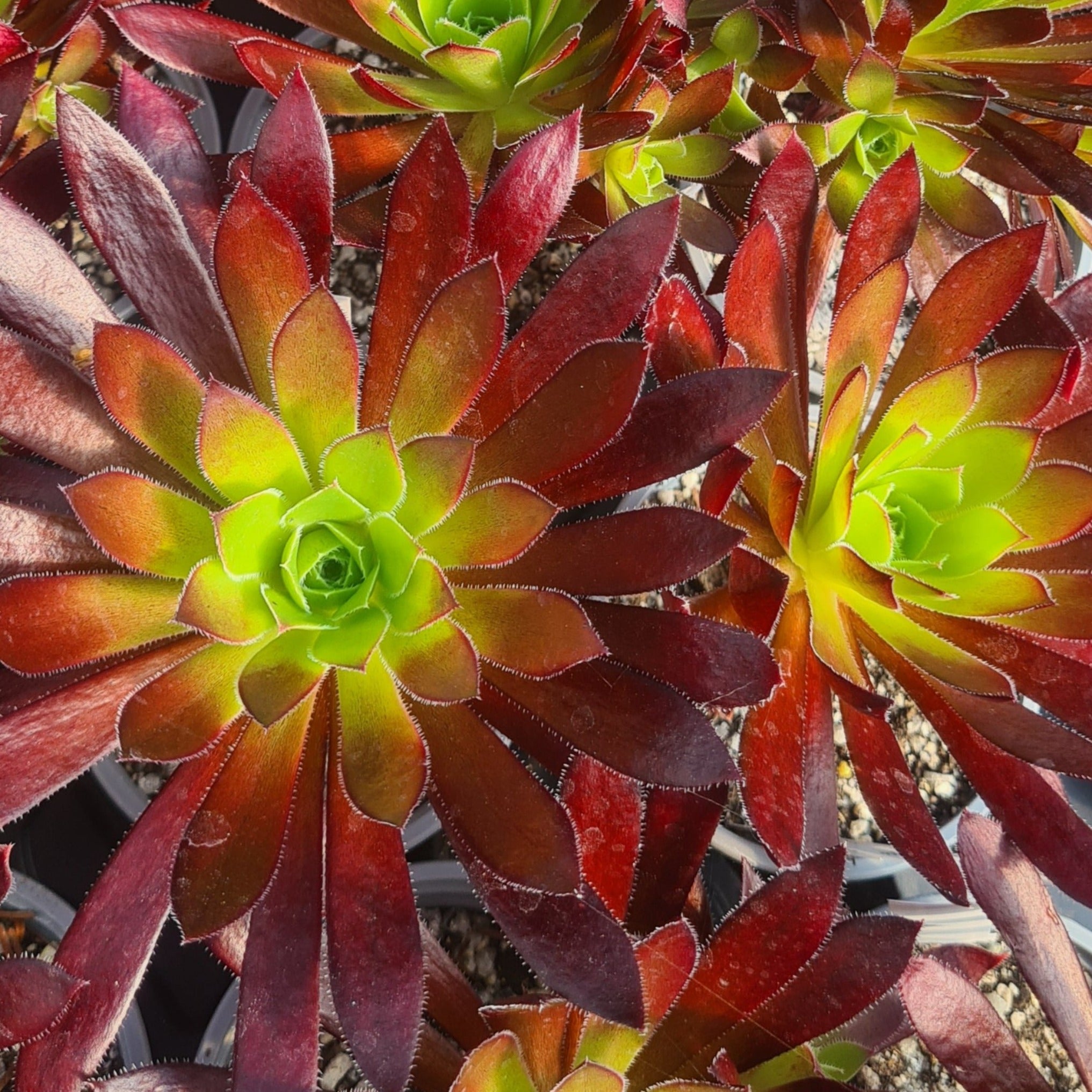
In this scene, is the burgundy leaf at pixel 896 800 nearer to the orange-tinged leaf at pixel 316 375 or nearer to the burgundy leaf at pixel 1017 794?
the burgundy leaf at pixel 1017 794

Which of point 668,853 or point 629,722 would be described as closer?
point 629,722

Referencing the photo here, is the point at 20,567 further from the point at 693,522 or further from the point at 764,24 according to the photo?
the point at 764,24

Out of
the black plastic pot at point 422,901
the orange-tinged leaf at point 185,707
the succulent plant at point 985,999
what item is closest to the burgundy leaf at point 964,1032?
the succulent plant at point 985,999

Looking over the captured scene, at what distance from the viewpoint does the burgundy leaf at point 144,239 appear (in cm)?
70

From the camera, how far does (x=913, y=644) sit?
817 millimetres

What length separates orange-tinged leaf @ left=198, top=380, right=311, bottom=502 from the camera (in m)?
0.64

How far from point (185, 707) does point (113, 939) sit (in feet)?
0.58

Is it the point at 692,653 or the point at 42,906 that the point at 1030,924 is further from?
the point at 42,906

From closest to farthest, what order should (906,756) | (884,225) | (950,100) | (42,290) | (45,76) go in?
(42,290), (884,225), (950,100), (45,76), (906,756)

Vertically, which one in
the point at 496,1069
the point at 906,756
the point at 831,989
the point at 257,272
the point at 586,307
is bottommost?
the point at 906,756

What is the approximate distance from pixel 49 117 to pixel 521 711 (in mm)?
916

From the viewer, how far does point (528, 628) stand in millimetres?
646

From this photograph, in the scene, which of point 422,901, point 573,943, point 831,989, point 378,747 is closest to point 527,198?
point 378,747

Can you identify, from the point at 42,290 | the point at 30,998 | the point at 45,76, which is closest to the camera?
the point at 30,998
